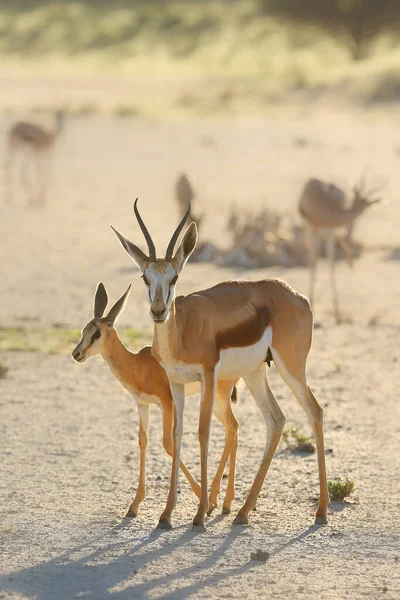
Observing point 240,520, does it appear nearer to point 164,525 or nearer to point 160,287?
point 164,525

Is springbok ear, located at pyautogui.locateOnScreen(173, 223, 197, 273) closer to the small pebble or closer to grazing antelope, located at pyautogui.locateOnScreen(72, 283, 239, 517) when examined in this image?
grazing antelope, located at pyautogui.locateOnScreen(72, 283, 239, 517)

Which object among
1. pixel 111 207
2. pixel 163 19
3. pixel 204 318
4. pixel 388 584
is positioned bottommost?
pixel 388 584

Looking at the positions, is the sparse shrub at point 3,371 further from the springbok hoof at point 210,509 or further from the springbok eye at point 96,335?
the springbok hoof at point 210,509

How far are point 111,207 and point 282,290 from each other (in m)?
15.4

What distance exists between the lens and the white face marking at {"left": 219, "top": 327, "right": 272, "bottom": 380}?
6.71 metres

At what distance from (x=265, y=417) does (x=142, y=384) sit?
0.76 meters

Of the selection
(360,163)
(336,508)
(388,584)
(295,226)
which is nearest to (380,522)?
(336,508)

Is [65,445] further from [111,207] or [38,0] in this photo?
[38,0]

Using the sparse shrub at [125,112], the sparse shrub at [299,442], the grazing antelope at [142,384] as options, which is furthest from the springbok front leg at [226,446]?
the sparse shrub at [125,112]

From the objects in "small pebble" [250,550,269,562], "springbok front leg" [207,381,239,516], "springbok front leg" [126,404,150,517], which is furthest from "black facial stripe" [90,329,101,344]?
"small pebble" [250,550,269,562]

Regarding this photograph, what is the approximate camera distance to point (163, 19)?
3642 inches

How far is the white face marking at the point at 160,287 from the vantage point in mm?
6273

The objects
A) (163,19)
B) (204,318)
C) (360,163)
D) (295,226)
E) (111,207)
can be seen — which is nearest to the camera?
(204,318)

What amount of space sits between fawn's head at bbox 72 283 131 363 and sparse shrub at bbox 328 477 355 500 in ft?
5.29
